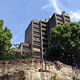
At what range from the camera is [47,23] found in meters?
74.9

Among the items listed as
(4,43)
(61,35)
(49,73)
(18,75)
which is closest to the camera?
(18,75)

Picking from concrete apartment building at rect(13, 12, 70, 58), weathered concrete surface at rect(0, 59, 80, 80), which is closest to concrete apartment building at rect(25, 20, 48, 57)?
concrete apartment building at rect(13, 12, 70, 58)

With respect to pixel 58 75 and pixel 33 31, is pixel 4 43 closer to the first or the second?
pixel 58 75

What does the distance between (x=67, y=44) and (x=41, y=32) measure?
43.0 m

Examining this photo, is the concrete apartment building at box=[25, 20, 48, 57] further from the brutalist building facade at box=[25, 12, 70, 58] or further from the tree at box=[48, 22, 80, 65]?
the tree at box=[48, 22, 80, 65]

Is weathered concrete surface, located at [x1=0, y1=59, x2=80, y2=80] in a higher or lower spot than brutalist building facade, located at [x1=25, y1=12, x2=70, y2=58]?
lower

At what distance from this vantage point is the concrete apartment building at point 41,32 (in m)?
66.9

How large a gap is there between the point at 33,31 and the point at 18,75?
52.0 metres

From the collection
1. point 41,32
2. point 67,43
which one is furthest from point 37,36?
point 67,43

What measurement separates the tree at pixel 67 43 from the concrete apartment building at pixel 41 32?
33504mm

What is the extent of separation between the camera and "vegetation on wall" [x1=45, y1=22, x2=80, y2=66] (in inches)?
1094

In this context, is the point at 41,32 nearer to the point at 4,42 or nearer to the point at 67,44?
the point at 67,44

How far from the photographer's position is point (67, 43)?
1113 inches

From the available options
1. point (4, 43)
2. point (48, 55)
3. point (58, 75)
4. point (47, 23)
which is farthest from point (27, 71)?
point (47, 23)
